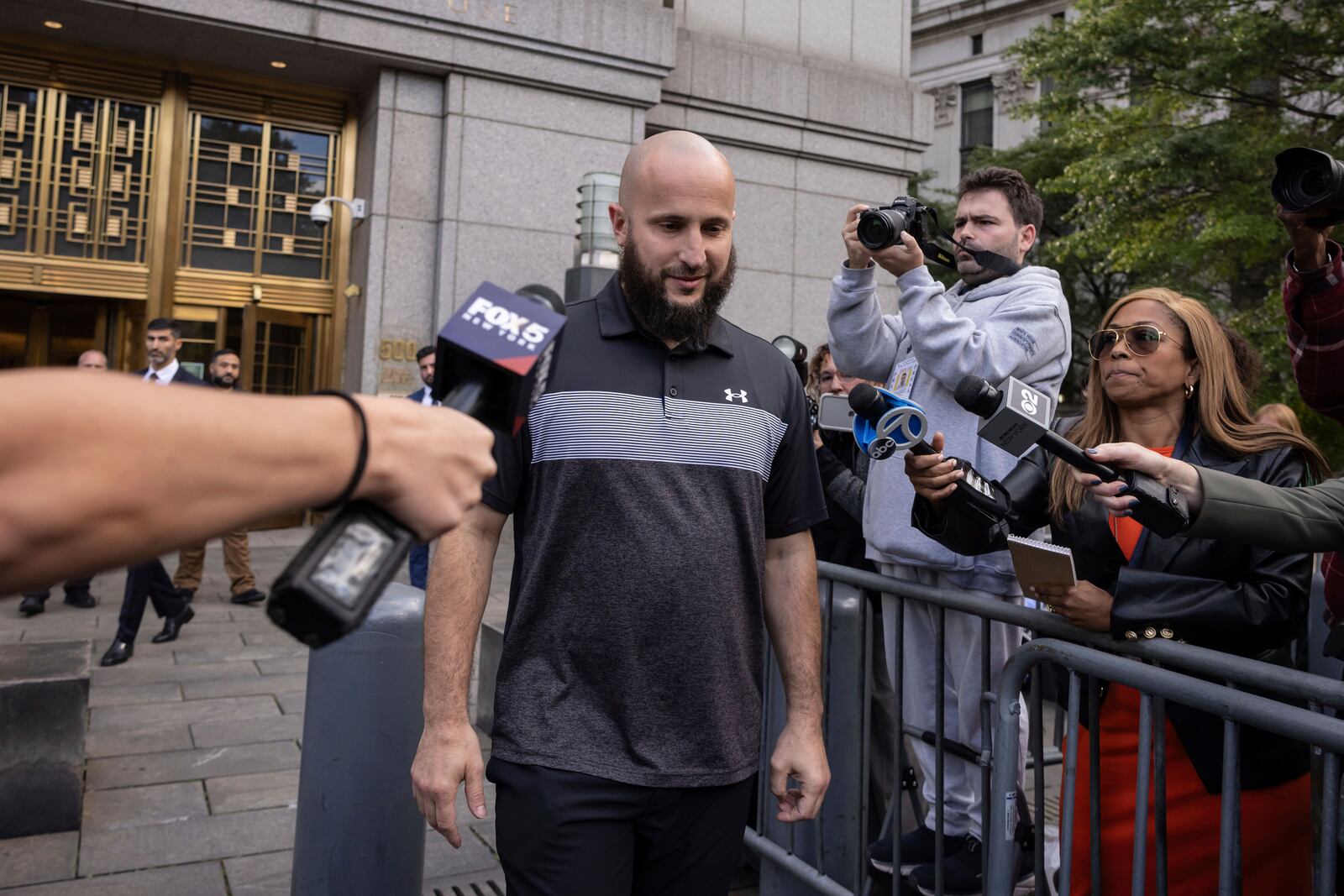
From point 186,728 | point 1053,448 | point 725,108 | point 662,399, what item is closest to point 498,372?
point 662,399

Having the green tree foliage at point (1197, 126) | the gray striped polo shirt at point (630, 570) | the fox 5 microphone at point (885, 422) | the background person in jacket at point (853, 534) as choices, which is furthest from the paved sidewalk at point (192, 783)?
the green tree foliage at point (1197, 126)

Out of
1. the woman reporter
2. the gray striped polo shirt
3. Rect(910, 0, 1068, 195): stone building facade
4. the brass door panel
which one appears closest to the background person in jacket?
the gray striped polo shirt

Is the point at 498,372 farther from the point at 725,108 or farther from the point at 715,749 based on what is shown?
the point at 725,108

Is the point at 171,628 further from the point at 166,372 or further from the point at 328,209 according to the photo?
the point at 328,209

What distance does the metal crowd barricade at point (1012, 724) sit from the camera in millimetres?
1967

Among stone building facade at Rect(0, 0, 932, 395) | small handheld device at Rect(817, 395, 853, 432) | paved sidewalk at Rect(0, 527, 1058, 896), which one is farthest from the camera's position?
stone building facade at Rect(0, 0, 932, 395)

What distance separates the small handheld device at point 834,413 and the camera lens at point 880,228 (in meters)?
0.92

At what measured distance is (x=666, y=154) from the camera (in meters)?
2.25

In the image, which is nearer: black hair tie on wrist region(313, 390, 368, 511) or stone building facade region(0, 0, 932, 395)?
black hair tie on wrist region(313, 390, 368, 511)

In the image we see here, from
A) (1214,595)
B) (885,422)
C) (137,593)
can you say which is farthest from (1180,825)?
(137,593)

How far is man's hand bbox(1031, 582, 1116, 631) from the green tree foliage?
42.4 ft

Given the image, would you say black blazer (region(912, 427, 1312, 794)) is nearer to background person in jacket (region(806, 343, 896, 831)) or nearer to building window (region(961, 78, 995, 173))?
background person in jacket (region(806, 343, 896, 831))

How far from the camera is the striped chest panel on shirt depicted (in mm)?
2162

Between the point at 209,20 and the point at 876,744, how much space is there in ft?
36.2
